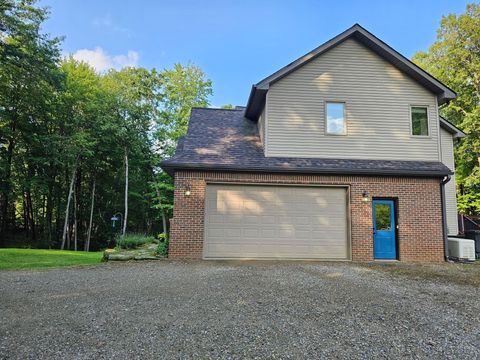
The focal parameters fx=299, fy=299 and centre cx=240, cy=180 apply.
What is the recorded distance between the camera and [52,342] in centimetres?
328

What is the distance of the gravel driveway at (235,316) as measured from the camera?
3174 mm

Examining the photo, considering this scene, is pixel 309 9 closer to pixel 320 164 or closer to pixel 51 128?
pixel 320 164

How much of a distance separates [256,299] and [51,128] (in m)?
20.2

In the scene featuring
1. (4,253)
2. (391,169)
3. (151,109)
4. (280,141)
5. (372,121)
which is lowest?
(4,253)

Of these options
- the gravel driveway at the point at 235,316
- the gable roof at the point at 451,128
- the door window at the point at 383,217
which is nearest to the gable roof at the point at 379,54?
the gable roof at the point at 451,128

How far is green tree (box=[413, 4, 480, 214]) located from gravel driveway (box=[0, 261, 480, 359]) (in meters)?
18.0

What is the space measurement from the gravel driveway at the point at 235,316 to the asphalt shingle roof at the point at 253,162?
3.38 meters

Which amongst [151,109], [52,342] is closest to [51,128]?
[151,109]

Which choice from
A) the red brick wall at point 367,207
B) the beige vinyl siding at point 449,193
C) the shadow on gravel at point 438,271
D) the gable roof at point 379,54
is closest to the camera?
the shadow on gravel at point 438,271

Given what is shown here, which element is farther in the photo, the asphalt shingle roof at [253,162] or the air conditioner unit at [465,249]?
the air conditioner unit at [465,249]

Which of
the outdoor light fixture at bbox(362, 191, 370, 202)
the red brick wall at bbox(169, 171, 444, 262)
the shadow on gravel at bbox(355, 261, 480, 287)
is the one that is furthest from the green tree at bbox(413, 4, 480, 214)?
the outdoor light fixture at bbox(362, 191, 370, 202)

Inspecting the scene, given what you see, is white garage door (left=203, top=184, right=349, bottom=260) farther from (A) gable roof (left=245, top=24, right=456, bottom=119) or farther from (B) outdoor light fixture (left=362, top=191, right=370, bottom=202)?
(A) gable roof (left=245, top=24, right=456, bottom=119)

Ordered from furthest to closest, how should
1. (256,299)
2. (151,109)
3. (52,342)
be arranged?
(151,109)
(256,299)
(52,342)

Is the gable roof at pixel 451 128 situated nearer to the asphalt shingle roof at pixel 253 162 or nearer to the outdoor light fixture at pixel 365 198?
the asphalt shingle roof at pixel 253 162
